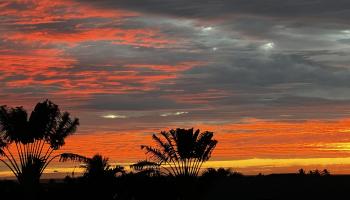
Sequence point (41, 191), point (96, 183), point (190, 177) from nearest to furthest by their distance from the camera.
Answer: point (96, 183) → point (41, 191) → point (190, 177)

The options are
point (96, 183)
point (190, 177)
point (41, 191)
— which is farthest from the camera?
point (190, 177)

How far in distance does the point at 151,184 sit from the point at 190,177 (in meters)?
3.67

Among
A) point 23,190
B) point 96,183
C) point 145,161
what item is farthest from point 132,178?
point 23,190

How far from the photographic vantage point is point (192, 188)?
1897 inches

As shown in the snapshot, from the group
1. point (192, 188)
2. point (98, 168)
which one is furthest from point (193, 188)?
point (98, 168)

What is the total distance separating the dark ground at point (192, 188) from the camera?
41.7 m

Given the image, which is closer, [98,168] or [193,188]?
[98,168]

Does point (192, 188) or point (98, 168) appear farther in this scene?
point (192, 188)

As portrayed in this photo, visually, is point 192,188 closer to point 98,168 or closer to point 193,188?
point 193,188

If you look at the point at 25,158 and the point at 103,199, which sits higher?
the point at 25,158

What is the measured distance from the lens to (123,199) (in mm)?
45781

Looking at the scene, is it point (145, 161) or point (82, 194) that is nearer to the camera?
point (82, 194)

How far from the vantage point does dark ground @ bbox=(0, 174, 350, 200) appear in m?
41.7

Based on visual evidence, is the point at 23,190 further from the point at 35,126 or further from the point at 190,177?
the point at 190,177
